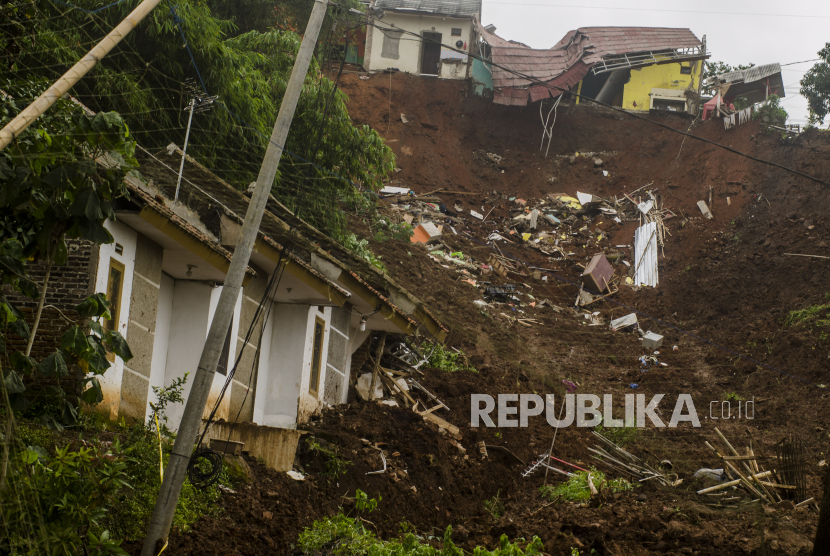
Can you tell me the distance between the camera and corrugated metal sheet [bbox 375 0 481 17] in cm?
3872

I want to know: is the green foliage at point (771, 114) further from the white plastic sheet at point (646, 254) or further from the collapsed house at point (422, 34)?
the collapsed house at point (422, 34)

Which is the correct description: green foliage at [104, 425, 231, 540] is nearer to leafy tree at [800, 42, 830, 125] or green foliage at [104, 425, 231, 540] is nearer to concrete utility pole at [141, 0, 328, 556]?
concrete utility pole at [141, 0, 328, 556]

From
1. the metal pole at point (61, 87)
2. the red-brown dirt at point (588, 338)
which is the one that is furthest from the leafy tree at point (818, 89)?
the metal pole at point (61, 87)

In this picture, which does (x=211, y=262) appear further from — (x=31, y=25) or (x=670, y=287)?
(x=670, y=287)

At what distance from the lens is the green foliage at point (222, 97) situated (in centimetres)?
1339

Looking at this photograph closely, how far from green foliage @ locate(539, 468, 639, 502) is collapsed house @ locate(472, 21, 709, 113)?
26436 mm

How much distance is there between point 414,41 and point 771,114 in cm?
1664

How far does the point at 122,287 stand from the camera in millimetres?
8719

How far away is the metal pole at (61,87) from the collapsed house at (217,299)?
2903 mm

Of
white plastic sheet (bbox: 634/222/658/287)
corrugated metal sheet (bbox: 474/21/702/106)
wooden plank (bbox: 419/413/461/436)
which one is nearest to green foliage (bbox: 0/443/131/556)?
wooden plank (bbox: 419/413/461/436)

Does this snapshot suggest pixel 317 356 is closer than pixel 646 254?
Yes

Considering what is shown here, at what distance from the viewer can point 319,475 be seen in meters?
11.1

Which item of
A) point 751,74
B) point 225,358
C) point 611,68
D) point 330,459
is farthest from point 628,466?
point 751,74

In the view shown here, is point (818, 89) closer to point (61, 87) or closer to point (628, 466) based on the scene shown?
point (628, 466)
